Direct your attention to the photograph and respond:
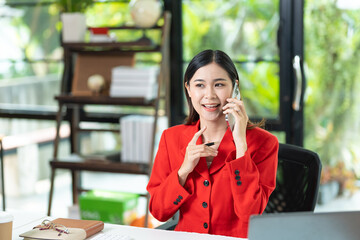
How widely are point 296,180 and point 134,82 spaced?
1.43 m

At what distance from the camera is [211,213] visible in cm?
→ 181

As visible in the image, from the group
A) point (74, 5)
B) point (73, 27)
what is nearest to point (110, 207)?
point (73, 27)

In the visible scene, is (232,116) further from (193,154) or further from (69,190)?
(69,190)

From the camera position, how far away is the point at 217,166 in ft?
5.97

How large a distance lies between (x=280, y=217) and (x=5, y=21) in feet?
10.7

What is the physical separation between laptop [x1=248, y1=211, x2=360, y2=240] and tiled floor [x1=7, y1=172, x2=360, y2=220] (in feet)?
7.75

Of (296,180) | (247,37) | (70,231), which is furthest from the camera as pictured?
(247,37)

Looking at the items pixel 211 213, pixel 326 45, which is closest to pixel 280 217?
pixel 211 213

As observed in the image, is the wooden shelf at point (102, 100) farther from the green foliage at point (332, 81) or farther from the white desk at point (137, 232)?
the white desk at point (137, 232)

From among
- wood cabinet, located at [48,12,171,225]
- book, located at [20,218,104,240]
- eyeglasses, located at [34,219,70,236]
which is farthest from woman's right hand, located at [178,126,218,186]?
wood cabinet, located at [48,12,171,225]

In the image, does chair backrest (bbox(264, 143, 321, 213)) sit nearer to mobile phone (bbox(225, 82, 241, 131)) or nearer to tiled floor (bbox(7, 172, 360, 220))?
mobile phone (bbox(225, 82, 241, 131))

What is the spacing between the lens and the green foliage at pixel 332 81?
3.18 m

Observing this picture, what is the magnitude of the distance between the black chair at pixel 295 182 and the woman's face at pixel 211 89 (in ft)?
1.49

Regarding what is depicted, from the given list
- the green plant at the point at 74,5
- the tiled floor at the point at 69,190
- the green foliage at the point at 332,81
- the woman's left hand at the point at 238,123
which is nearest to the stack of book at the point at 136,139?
the tiled floor at the point at 69,190
